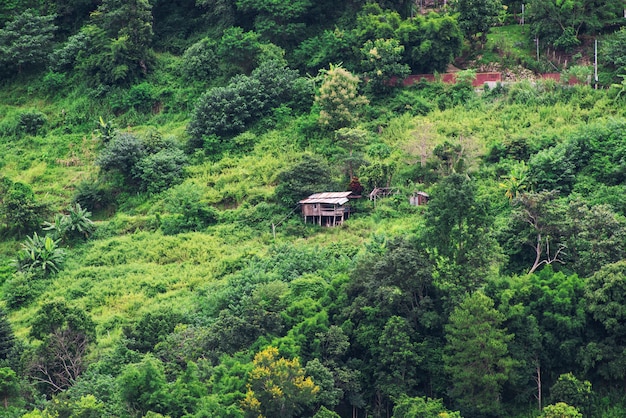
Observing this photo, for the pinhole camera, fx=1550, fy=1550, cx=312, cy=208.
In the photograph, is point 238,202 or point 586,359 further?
point 238,202

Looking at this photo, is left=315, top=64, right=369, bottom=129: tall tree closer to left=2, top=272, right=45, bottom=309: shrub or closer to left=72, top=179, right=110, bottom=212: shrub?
left=72, top=179, right=110, bottom=212: shrub

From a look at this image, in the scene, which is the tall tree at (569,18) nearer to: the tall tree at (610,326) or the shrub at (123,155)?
the shrub at (123,155)

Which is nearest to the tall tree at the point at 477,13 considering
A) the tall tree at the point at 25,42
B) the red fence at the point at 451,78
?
the red fence at the point at 451,78

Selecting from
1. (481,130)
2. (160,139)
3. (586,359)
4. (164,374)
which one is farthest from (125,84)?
(586,359)

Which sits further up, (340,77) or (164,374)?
(340,77)

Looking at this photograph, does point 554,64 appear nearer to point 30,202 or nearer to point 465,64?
point 465,64

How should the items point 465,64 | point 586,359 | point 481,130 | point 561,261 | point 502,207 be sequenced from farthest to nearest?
point 465,64, point 481,130, point 502,207, point 561,261, point 586,359

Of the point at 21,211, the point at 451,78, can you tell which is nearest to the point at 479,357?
the point at 451,78
